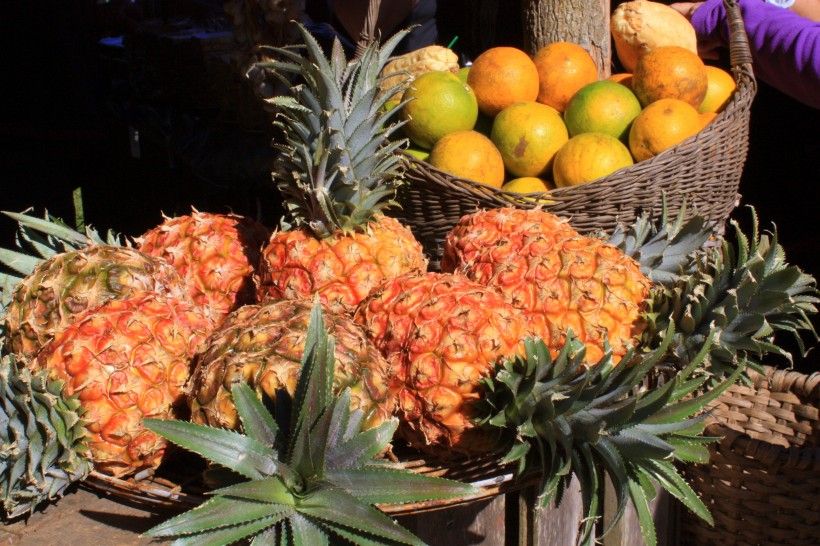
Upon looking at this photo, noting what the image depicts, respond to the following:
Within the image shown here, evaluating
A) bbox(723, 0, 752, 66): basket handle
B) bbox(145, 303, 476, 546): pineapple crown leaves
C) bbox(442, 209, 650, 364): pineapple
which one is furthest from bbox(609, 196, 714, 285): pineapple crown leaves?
bbox(723, 0, 752, 66): basket handle

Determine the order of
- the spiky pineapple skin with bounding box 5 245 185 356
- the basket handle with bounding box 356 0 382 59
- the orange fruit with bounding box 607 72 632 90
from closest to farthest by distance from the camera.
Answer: the spiky pineapple skin with bounding box 5 245 185 356, the basket handle with bounding box 356 0 382 59, the orange fruit with bounding box 607 72 632 90

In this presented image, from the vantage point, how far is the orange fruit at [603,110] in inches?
110

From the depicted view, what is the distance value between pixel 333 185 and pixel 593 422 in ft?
3.18

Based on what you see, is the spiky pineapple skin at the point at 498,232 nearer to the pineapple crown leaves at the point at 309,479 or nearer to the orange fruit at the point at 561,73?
the pineapple crown leaves at the point at 309,479

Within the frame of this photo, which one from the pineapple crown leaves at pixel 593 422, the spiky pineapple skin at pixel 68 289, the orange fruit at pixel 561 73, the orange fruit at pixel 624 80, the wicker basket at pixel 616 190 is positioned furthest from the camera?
the orange fruit at pixel 624 80

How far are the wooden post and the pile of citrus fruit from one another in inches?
10.3

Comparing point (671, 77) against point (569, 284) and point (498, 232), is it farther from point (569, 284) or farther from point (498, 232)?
point (569, 284)

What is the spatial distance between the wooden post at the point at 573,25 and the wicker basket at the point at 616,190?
2.48ft

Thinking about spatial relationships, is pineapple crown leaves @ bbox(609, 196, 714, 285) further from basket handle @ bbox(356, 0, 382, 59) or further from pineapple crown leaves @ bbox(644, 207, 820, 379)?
basket handle @ bbox(356, 0, 382, 59)

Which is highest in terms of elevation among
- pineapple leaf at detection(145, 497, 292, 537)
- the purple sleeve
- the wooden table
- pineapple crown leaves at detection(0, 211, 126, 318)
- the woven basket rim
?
the purple sleeve

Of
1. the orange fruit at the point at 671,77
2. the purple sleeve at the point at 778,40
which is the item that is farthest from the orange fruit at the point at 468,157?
the purple sleeve at the point at 778,40

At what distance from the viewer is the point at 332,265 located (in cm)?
188

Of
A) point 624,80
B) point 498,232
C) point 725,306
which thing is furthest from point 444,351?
point 624,80

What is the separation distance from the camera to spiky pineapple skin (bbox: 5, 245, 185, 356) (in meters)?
1.76
